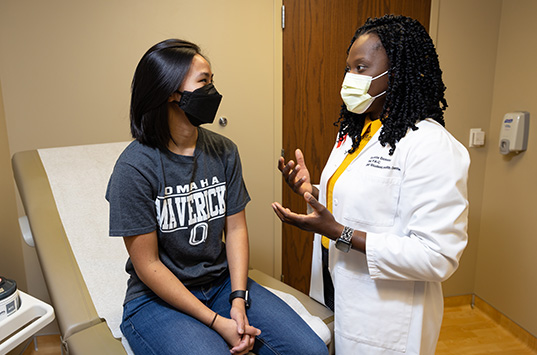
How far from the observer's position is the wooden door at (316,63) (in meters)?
2.21

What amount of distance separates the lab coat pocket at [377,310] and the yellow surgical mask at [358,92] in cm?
51

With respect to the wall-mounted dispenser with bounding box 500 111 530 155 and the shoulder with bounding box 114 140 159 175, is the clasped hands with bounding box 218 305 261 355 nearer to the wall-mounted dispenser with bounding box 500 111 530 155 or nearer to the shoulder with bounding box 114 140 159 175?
the shoulder with bounding box 114 140 159 175

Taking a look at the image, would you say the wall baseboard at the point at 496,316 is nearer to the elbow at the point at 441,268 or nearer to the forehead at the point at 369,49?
the elbow at the point at 441,268

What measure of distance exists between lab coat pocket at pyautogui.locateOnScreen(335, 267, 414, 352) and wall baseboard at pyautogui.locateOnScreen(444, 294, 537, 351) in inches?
52.3

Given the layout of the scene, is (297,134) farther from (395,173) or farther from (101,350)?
(101,350)

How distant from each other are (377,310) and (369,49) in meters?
0.76

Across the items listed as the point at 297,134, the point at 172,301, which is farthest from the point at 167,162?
the point at 297,134

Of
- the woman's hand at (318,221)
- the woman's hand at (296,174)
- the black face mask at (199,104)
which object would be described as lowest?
the woman's hand at (318,221)

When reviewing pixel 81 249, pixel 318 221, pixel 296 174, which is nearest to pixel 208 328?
pixel 318 221

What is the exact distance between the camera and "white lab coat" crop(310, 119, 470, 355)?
3.53 feet

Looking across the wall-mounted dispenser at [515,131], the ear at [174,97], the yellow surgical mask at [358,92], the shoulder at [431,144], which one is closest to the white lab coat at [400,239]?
the shoulder at [431,144]

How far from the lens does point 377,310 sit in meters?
1.21

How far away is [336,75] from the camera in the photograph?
7.47 ft

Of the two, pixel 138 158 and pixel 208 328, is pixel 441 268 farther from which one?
pixel 138 158
